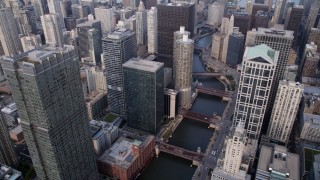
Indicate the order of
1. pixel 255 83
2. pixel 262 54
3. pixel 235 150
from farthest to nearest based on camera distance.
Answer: pixel 255 83, pixel 262 54, pixel 235 150

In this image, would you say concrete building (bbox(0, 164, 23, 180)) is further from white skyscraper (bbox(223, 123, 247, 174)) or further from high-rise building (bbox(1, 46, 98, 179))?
white skyscraper (bbox(223, 123, 247, 174))

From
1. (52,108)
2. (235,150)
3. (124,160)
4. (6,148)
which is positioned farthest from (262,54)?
(6,148)

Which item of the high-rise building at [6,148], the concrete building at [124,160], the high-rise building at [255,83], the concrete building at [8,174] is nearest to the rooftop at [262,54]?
the high-rise building at [255,83]

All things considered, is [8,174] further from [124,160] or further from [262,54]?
[262,54]

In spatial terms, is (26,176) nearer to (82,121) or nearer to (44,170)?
(44,170)

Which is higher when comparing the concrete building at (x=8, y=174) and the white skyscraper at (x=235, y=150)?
the white skyscraper at (x=235, y=150)

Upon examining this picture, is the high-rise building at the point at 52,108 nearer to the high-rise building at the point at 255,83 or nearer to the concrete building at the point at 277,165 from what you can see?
the high-rise building at the point at 255,83
